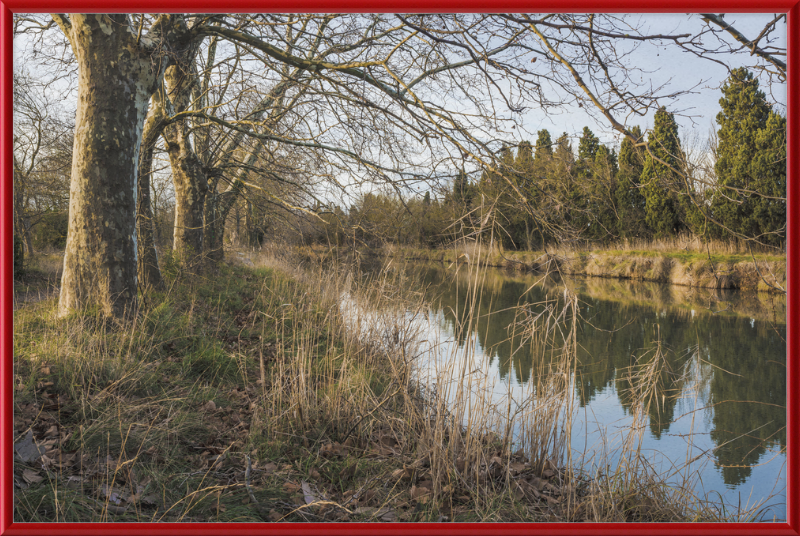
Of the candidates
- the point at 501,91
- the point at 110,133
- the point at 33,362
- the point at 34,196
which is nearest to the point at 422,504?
the point at 33,362

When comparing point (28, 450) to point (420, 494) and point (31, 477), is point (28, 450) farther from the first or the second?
point (420, 494)

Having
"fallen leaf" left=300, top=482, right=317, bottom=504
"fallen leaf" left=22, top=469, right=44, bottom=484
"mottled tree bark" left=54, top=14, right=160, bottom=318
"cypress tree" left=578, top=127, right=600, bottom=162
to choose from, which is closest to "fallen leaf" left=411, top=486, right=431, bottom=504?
"fallen leaf" left=300, top=482, right=317, bottom=504

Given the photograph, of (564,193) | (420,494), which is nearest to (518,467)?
(420,494)

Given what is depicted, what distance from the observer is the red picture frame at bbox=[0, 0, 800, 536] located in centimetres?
133

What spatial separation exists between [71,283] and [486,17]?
13.2 feet

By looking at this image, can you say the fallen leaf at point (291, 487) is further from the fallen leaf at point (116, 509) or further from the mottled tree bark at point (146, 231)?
the mottled tree bark at point (146, 231)

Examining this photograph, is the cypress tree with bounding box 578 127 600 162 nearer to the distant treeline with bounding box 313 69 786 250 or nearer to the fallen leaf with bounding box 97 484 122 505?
the distant treeline with bounding box 313 69 786 250

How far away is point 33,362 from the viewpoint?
9.55ft

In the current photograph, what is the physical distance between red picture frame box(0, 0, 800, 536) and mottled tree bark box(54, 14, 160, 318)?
2679 millimetres

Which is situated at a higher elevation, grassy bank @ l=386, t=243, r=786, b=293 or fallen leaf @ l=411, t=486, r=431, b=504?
grassy bank @ l=386, t=243, r=786, b=293
